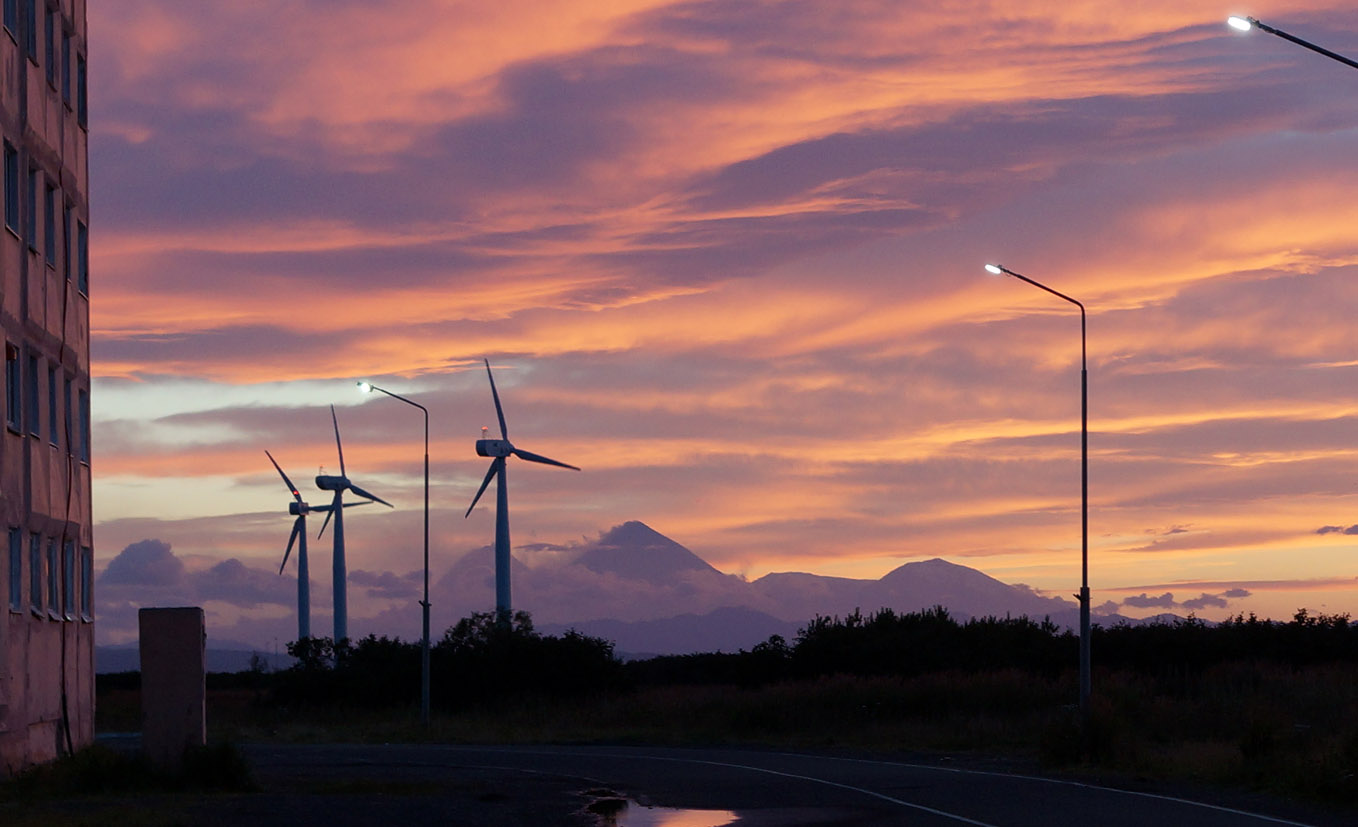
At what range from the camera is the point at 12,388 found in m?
31.6

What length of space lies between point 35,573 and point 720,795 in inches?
540

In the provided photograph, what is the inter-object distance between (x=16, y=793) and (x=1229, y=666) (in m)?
40.1

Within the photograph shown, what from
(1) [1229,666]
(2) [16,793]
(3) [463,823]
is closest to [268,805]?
(3) [463,823]

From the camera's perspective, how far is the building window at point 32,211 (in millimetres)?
32562

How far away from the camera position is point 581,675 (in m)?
75.6

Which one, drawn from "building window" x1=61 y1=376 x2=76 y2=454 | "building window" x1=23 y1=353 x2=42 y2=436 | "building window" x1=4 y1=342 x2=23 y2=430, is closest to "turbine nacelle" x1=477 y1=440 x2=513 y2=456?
"building window" x1=61 y1=376 x2=76 y2=454

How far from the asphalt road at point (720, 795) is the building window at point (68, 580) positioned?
509 cm

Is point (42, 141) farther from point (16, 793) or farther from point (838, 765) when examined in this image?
point (838, 765)

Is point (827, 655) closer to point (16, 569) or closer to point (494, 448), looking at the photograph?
point (494, 448)

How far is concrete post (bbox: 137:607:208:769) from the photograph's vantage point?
27.2 m

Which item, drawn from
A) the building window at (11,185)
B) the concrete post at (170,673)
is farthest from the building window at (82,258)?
the concrete post at (170,673)

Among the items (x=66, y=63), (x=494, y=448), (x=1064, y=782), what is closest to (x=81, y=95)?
(x=66, y=63)

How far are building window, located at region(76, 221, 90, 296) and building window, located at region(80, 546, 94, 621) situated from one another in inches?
220

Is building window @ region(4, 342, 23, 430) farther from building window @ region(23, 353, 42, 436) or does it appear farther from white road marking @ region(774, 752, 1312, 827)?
white road marking @ region(774, 752, 1312, 827)
